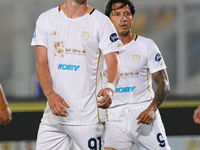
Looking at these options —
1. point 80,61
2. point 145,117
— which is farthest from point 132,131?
point 80,61

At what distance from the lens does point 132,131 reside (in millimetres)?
3314

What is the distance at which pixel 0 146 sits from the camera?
4.59 meters

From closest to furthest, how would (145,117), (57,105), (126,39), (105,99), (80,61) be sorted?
1. (105,99)
2. (57,105)
3. (80,61)
4. (145,117)
5. (126,39)

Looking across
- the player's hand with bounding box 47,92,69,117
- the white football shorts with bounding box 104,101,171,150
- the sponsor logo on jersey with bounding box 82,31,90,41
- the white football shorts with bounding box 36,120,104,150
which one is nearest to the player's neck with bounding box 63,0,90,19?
the sponsor logo on jersey with bounding box 82,31,90,41

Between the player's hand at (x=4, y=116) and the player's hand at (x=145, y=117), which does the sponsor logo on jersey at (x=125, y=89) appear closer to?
the player's hand at (x=145, y=117)

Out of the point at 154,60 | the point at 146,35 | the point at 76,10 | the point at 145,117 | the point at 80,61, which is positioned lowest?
the point at 146,35

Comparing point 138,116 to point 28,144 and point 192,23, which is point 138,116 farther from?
point 192,23

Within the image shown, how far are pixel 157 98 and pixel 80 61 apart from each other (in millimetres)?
954

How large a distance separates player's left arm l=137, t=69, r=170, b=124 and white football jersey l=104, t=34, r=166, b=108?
0.06 m

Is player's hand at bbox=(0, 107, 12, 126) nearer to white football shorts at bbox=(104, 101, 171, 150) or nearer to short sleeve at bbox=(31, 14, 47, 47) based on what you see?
short sleeve at bbox=(31, 14, 47, 47)

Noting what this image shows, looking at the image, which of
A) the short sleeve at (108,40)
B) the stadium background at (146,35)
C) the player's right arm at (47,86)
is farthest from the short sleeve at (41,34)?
the stadium background at (146,35)

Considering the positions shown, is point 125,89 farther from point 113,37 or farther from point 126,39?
point 113,37

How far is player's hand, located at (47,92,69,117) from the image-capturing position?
241 cm

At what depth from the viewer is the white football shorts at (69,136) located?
252 centimetres
